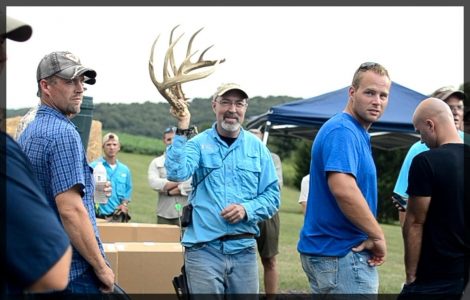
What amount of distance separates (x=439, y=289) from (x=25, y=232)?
118 inches

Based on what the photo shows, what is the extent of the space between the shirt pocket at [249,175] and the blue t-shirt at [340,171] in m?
0.85

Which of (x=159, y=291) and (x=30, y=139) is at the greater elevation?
(x=30, y=139)

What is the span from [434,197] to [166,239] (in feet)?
11.5

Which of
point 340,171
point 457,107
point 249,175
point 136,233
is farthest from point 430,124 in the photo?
point 136,233

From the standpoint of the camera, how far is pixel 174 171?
4973mm

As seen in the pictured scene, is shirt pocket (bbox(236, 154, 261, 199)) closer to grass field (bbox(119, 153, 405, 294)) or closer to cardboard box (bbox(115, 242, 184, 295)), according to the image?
cardboard box (bbox(115, 242, 184, 295))

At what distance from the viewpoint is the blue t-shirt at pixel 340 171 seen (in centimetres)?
421

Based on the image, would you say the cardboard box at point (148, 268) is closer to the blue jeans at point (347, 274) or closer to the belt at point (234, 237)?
the belt at point (234, 237)

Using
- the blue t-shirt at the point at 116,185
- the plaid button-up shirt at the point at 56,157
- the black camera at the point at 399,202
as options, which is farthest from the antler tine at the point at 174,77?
the blue t-shirt at the point at 116,185

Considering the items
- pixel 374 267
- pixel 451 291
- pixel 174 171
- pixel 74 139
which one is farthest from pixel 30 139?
pixel 451 291

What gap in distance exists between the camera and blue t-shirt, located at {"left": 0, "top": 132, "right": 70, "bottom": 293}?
2041 mm

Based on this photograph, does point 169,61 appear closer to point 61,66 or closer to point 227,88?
point 227,88

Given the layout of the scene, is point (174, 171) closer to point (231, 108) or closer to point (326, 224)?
point (231, 108)

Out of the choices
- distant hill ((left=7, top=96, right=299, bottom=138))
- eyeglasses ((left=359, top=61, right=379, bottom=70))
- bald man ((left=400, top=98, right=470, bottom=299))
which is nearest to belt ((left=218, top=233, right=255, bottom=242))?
bald man ((left=400, top=98, right=470, bottom=299))
